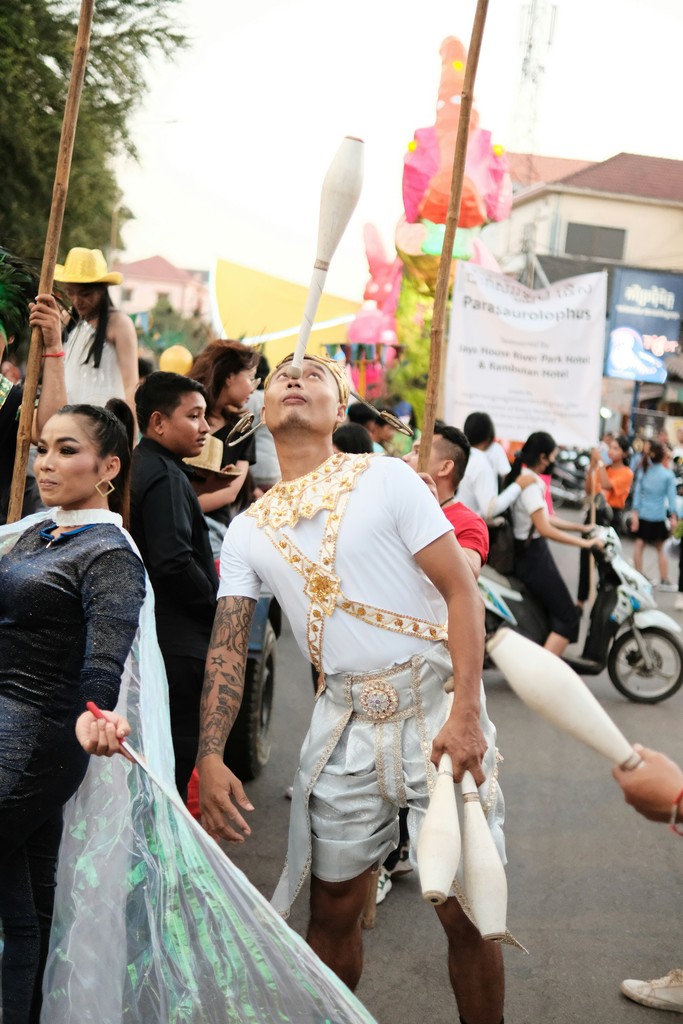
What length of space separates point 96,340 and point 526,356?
16.6 feet

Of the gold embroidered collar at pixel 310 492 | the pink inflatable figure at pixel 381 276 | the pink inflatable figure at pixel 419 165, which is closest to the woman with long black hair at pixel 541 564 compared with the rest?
the gold embroidered collar at pixel 310 492

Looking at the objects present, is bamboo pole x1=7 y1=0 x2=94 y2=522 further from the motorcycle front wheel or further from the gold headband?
the motorcycle front wheel

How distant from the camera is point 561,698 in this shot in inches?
80.4

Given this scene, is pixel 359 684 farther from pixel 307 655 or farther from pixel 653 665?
pixel 653 665

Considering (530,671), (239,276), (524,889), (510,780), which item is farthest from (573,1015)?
(239,276)

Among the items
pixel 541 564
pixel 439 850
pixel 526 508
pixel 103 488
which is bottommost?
pixel 541 564

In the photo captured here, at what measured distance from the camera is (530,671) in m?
2.07

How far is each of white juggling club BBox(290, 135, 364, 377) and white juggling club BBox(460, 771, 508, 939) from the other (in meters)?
1.31

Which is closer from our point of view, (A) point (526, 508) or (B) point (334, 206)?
(B) point (334, 206)

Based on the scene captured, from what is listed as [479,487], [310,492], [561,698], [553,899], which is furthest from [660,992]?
[479,487]

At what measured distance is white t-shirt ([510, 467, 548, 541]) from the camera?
8406 millimetres

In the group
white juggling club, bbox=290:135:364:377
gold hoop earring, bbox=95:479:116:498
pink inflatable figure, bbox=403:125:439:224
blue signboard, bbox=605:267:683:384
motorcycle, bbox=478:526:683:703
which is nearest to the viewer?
white juggling club, bbox=290:135:364:377

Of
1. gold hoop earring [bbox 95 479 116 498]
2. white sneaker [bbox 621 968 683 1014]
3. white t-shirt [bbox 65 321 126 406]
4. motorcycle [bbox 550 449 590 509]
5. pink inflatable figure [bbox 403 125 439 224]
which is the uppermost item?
pink inflatable figure [bbox 403 125 439 224]

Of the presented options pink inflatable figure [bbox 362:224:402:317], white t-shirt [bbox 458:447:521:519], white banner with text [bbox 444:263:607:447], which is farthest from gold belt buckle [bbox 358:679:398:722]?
pink inflatable figure [bbox 362:224:402:317]
